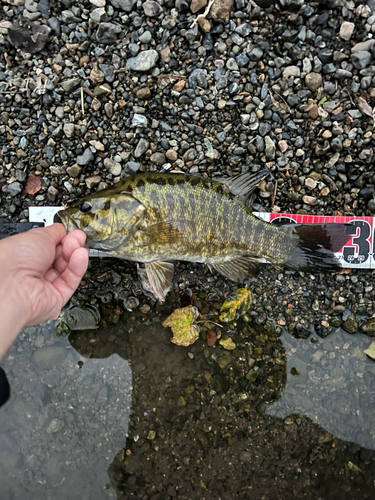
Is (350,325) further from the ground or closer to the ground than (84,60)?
closer to the ground

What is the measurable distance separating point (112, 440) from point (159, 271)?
6.79 feet

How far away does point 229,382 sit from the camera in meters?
3.88

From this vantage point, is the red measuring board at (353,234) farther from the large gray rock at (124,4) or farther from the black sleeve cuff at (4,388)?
the black sleeve cuff at (4,388)

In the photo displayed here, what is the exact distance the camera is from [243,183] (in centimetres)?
350

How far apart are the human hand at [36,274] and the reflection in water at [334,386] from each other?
263 centimetres

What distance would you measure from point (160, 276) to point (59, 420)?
2.09 meters

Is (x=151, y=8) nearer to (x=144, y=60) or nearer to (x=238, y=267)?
(x=144, y=60)

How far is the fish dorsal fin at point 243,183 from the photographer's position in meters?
3.48

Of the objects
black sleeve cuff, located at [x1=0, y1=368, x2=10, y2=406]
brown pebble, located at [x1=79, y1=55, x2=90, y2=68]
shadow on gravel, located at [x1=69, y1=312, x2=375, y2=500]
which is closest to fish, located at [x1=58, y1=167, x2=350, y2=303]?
shadow on gravel, located at [x1=69, y1=312, x2=375, y2=500]

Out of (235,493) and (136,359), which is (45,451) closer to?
(136,359)

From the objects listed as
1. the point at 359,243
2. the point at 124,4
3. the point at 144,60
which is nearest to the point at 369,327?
the point at 359,243

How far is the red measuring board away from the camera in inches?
149

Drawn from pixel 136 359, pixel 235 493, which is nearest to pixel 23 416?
pixel 136 359

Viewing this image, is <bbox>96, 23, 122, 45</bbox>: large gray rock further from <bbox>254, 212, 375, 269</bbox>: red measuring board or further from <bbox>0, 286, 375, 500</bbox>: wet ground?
<bbox>0, 286, 375, 500</bbox>: wet ground
